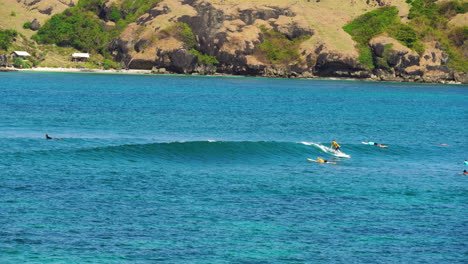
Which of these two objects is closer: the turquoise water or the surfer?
the turquoise water

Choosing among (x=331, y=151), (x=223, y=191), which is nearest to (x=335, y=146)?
(x=331, y=151)

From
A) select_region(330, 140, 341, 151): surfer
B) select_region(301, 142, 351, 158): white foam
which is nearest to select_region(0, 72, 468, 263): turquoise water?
select_region(301, 142, 351, 158): white foam

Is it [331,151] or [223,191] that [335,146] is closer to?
[331,151]

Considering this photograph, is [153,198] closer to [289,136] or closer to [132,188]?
[132,188]

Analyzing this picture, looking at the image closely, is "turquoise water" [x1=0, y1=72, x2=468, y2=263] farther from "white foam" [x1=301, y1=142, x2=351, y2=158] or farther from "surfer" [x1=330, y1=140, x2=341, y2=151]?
"surfer" [x1=330, y1=140, x2=341, y2=151]

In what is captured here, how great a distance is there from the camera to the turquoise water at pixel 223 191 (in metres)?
31.2

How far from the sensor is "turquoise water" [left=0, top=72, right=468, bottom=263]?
31.2 metres

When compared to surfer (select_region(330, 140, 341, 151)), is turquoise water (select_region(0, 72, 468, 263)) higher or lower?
lower

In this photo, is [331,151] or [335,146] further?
[331,151]

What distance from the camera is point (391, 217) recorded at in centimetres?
3747

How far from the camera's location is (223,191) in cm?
4225

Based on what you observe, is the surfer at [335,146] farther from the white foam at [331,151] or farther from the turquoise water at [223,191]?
the turquoise water at [223,191]

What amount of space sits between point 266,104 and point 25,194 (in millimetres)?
76900

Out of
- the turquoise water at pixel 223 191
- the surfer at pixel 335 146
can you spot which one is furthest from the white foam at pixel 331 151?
the turquoise water at pixel 223 191
